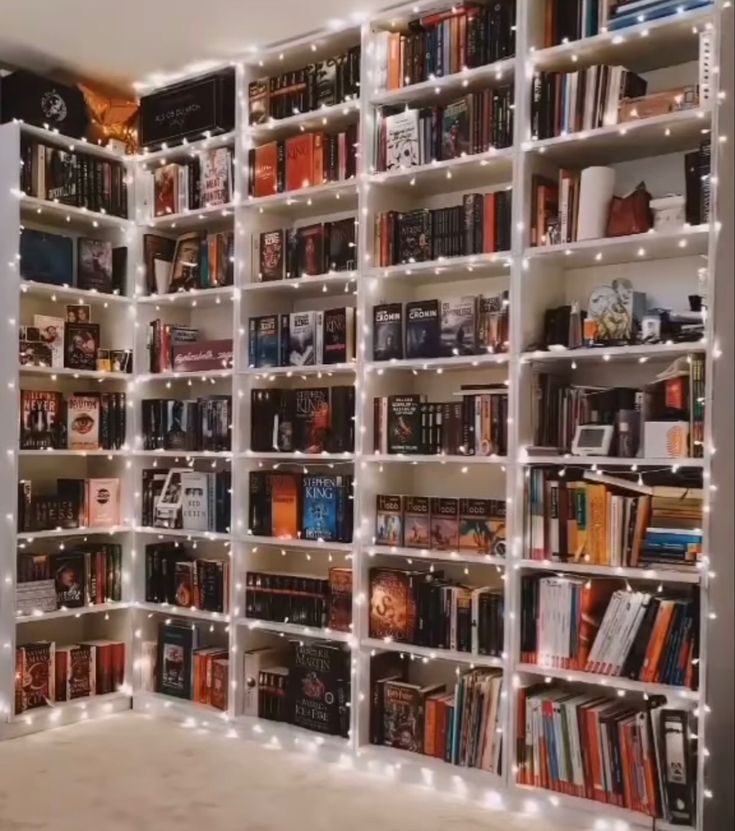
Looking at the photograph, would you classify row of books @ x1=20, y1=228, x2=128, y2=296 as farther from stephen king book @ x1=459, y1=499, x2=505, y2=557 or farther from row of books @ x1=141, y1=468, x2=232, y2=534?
stephen king book @ x1=459, y1=499, x2=505, y2=557

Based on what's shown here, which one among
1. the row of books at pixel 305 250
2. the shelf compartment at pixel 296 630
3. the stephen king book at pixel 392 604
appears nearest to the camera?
the stephen king book at pixel 392 604

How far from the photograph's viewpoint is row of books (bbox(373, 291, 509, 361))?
3.47 metres

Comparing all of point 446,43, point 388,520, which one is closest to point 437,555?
point 388,520

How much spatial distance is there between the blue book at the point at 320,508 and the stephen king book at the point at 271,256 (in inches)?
33.7

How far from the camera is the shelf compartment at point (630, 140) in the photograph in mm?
3064

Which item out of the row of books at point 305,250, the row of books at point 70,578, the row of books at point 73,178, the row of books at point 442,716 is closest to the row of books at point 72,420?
the row of books at point 70,578

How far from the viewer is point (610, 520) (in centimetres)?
313

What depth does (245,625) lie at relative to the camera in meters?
4.08

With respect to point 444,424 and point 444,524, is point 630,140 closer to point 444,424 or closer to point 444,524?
point 444,424

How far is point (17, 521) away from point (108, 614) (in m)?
0.77

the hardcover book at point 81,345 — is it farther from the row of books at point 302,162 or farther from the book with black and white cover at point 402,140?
the book with black and white cover at point 402,140

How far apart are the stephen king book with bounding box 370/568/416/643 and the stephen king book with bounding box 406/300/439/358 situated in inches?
32.3

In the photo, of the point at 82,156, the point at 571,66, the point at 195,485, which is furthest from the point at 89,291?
the point at 571,66

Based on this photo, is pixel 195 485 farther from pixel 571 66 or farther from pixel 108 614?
pixel 571 66
